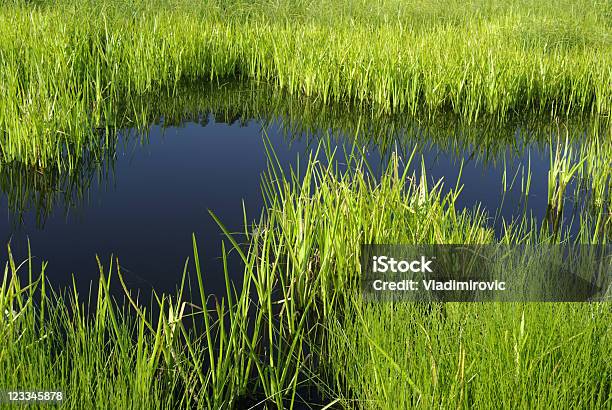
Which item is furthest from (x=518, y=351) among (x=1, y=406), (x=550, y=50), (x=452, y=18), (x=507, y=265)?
(x=452, y=18)

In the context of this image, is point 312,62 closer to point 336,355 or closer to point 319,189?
point 319,189

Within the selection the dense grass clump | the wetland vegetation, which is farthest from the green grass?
the dense grass clump

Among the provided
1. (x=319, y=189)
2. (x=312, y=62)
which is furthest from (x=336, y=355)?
(x=312, y=62)

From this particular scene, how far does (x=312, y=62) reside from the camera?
21.2 feet

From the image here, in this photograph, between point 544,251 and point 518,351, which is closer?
point 518,351

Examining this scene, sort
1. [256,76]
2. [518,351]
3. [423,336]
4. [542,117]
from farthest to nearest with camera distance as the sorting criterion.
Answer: [256,76] < [542,117] < [423,336] < [518,351]

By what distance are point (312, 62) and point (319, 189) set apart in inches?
134

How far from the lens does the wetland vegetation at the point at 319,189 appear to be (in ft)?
6.59

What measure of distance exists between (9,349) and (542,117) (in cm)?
537

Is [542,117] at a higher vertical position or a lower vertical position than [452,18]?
lower

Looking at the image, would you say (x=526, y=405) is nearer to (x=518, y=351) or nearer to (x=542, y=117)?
(x=518, y=351)

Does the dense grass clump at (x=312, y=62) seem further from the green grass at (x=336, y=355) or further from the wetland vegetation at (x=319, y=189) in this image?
the green grass at (x=336, y=355)

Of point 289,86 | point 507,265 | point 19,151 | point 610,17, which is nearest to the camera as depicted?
point 507,265

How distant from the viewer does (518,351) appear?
1868 mm
